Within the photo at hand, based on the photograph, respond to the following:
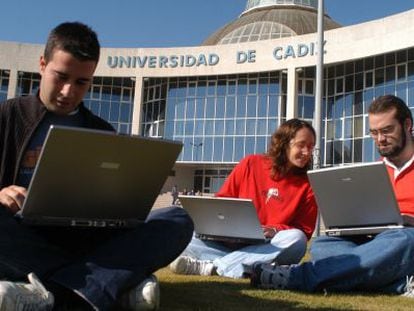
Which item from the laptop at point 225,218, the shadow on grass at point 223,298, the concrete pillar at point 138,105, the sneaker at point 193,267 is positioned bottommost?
the shadow on grass at point 223,298

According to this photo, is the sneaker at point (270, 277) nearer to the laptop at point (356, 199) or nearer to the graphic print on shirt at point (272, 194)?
the laptop at point (356, 199)

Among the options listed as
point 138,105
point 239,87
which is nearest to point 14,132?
point 239,87

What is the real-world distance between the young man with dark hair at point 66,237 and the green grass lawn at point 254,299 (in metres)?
0.34

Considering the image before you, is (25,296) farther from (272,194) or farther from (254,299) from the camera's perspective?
(272,194)

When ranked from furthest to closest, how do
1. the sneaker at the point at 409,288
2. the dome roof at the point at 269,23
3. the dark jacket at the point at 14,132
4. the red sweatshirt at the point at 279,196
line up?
the dome roof at the point at 269,23 → the red sweatshirt at the point at 279,196 → the sneaker at the point at 409,288 → the dark jacket at the point at 14,132

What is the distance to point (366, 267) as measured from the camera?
342 cm

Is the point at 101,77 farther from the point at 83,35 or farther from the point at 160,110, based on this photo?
the point at 83,35

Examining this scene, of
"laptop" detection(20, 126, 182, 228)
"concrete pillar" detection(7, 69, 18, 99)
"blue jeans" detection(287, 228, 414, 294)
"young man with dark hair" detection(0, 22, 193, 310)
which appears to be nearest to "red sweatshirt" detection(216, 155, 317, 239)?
"blue jeans" detection(287, 228, 414, 294)

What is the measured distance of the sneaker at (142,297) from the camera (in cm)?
246

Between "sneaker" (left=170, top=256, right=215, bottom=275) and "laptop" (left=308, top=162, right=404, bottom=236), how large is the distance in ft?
3.78

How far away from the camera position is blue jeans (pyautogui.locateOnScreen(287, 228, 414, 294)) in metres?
3.38

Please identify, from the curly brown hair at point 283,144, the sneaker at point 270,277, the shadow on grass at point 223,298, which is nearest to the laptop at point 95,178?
the shadow on grass at point 223,298

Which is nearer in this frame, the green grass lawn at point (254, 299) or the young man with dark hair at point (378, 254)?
the green grass lawn at point (254, 299)

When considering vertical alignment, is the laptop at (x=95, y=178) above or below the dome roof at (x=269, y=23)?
below
